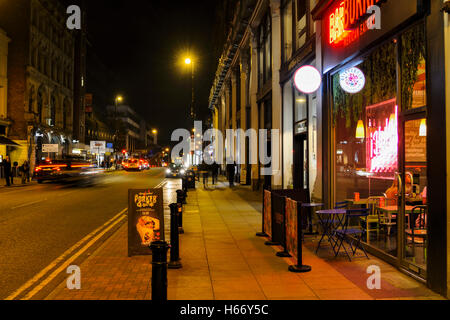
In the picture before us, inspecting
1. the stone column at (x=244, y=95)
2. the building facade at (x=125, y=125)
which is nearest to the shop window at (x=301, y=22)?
the stone column at (x=244, y=95)

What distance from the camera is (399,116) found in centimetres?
646

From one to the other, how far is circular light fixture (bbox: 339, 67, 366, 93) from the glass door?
197 cm

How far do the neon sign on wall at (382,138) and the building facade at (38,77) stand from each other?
33.9m

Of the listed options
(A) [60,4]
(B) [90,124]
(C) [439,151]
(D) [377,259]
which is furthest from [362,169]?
(B) [90,124]

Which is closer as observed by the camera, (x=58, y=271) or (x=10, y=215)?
(x=58, y=271)

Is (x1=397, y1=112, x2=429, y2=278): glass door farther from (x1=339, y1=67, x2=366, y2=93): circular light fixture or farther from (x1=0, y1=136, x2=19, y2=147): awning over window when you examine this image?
(x1=0, y1=136, x2=19, y2=147): awning over window

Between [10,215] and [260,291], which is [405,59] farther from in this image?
[10,215]

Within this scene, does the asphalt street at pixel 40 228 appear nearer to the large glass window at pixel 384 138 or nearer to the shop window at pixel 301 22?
the large glass window at pixel 384 138

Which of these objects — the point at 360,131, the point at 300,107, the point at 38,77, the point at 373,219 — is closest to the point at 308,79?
the point at 360,131

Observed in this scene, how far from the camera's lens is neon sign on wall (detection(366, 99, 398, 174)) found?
9.14m

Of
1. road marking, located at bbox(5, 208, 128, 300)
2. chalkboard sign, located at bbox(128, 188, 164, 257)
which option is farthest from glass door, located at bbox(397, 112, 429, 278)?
road marking, located at bbox(5, 208, 128, 300)

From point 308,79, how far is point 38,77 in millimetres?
43137

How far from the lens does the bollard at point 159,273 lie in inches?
158

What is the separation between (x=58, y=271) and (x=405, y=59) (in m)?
6.92
